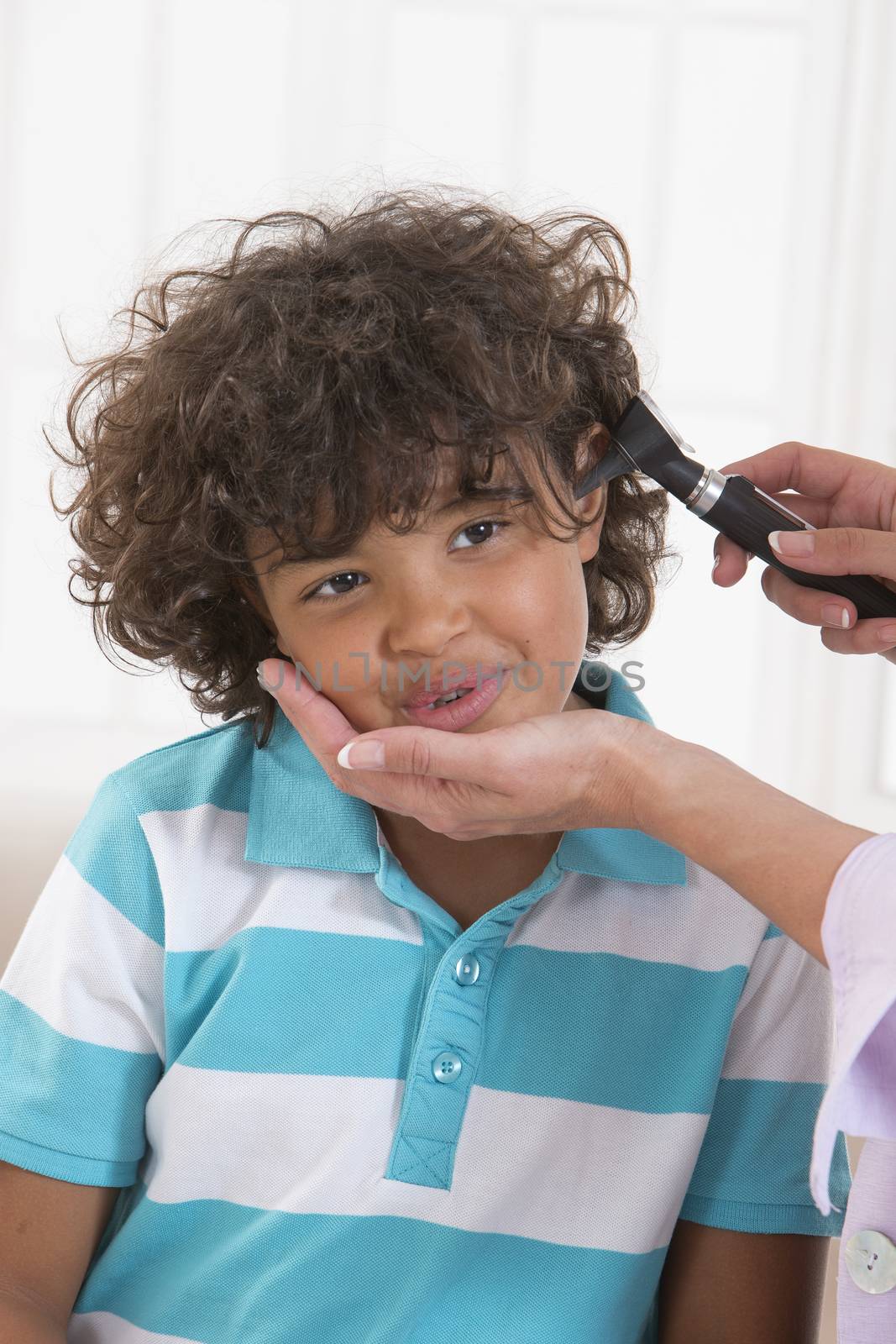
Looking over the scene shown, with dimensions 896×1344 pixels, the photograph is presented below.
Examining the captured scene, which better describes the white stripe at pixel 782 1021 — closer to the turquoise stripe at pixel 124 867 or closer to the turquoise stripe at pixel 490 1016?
the turquoise stripe at pixel 490 1016

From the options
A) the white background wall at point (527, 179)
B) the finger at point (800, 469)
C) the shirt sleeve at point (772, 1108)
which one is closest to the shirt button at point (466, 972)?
the shirt sleeve at point (772, 1108)

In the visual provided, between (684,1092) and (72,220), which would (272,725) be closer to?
(684,1092)

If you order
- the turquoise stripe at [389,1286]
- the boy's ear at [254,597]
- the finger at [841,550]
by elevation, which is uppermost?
the finger at [841,550]

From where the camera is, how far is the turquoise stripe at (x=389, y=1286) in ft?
3.20

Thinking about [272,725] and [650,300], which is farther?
[650,300]

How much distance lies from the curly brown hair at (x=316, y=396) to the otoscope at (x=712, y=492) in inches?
1.6

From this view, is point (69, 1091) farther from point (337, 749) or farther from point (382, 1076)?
point (337, 749)

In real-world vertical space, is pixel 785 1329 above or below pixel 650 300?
below

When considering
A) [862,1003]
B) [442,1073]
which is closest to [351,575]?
[442,1073]

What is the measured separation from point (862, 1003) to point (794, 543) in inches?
17.9

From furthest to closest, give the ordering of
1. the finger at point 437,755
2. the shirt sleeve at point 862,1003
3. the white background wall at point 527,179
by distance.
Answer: the white background wall at point 527,179 → the finger at point 437,755 → the shirt sleeve at point 862,1003

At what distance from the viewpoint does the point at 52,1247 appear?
100cm

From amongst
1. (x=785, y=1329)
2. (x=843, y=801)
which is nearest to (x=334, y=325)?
(x=785, y=1329)

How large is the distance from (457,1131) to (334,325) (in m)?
0.62
